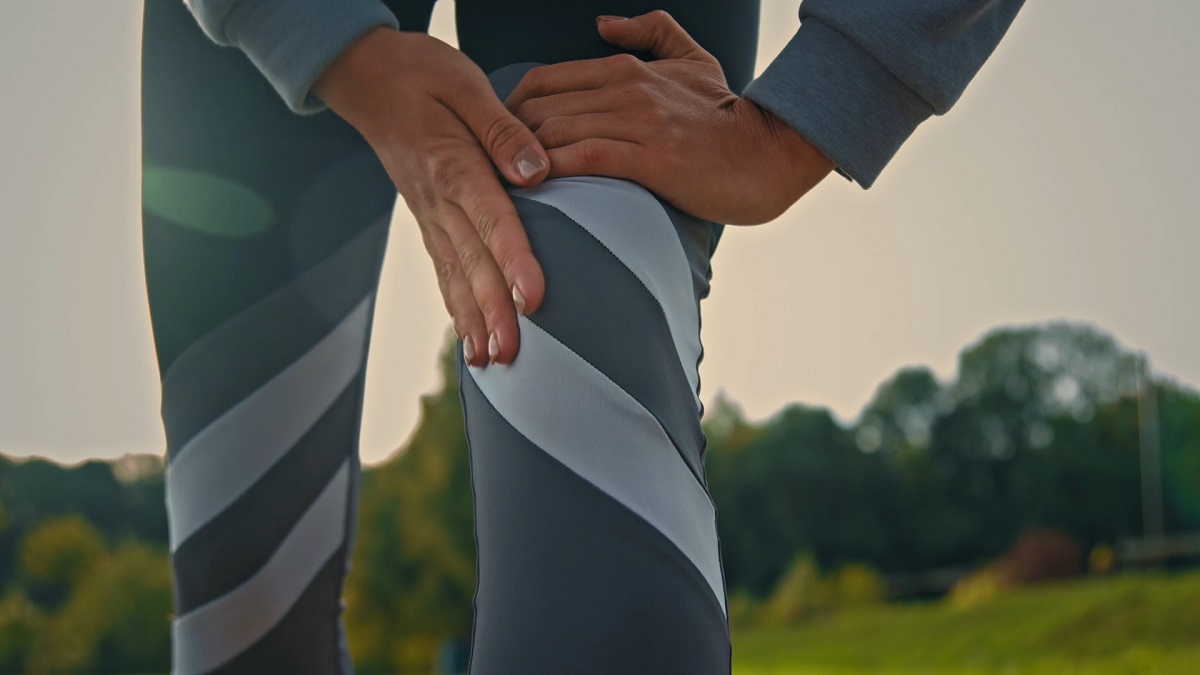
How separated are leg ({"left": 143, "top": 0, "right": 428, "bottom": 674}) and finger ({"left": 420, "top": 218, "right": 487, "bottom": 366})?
1.41 feet

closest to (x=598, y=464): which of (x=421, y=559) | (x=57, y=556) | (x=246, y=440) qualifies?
(x=246, y=440)

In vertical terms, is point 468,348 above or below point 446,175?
below

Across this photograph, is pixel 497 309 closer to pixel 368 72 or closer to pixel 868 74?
pixel 368 72

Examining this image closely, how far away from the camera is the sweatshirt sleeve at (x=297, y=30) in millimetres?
773

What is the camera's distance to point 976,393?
25.9 meters

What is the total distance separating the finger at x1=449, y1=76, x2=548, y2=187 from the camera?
29.0 inches

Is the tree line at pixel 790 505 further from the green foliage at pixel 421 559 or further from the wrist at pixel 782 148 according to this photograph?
the wrist at pixel 782 148

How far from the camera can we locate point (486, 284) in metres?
0.73

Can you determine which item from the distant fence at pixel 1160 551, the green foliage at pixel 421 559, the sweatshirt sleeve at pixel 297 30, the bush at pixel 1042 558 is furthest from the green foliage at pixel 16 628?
the sweatshirt sleeve at pixel 297 30

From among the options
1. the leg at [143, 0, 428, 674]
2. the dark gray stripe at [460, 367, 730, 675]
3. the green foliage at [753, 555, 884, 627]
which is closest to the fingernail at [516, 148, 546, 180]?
the dark gray stripe at [460, 367, 730, 675]

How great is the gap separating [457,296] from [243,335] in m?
0.52

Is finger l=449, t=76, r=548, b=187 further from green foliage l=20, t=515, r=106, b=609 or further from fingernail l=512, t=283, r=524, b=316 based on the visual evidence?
green foliage l=20, t=515, r=106, b=609

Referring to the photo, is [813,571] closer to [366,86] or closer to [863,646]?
[863,646]

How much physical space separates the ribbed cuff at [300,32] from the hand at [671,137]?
0.15 m
